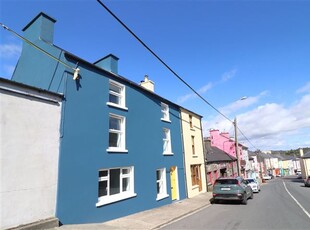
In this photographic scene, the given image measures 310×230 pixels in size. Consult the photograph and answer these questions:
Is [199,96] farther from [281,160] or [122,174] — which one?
[281,160]

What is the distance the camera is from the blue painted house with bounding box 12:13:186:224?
9797 mm

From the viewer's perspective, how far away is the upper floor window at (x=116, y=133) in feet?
41.0

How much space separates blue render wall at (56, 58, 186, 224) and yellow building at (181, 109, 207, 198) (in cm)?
443

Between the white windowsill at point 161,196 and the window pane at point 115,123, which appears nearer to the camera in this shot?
the window pane at point 115,123

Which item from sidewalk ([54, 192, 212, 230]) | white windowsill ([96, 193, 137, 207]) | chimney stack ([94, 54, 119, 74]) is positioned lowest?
sidewalk ([54, 192, 212, 230])

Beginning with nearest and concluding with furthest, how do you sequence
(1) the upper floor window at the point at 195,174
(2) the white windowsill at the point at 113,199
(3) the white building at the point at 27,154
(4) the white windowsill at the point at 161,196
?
(3) the white building at the point at 27,154
(2) the white windowsill at the point at 113,199
(4) the white windowsill at the point at 161,196
(1) the upper floor window at the point at 195,174

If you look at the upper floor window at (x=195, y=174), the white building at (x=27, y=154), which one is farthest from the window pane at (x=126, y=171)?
the upper floor window at (x=195, y=174)

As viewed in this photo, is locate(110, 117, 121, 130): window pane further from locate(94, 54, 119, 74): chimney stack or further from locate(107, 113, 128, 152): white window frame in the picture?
locate(94, 54, 119, 74): chimney stack

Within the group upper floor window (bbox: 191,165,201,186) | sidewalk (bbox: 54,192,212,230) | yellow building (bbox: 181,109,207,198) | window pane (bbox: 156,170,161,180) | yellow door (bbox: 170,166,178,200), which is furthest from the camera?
upper floor window (bbox: 191,165,201,186)

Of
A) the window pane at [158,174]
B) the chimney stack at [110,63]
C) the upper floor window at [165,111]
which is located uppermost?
the chimney stack at [110,63]

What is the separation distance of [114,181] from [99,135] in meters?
2.69

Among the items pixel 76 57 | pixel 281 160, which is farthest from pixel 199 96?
pixel 281 160

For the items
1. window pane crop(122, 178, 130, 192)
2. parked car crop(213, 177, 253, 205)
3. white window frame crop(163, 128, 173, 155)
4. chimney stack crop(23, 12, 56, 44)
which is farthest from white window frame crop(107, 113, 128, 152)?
parked car crop(213, 177, 253, 205)

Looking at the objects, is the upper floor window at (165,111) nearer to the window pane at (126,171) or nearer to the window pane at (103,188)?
the window pane at (126,171)
